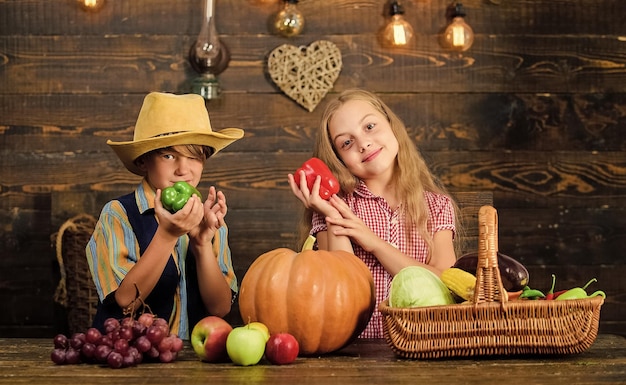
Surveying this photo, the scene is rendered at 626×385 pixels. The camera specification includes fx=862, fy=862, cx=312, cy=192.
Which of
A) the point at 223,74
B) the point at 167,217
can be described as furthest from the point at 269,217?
the point at 167,217

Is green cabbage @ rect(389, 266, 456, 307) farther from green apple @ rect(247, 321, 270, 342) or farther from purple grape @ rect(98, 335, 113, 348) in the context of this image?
purple grape @ rect(98, 335, 113, 348)

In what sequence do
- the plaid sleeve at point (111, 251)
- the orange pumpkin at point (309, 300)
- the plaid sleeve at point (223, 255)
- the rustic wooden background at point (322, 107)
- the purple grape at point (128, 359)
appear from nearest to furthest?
the purple grape at point (128, 359), the orange pumpkin at point (309, 300), the plaid sleeve at point (111, 251), the plaid sleeve at point (223, 255), the rustic wooden background at point (322, 107)

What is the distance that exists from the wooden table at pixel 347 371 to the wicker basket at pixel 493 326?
0.09ft

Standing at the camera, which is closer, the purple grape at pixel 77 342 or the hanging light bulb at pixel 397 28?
the purple grape at pixel 77 342

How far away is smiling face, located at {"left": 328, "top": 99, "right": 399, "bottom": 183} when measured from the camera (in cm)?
247

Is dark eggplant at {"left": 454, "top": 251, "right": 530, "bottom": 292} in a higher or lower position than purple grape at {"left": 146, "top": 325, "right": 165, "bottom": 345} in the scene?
higher

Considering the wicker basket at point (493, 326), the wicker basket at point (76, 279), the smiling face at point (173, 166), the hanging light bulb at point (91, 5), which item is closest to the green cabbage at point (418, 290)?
the wicker basket at point (493, 326)

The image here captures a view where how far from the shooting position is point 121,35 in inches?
148

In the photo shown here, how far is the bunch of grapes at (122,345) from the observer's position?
62.2 inches

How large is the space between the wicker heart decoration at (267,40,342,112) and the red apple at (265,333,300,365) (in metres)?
2.22

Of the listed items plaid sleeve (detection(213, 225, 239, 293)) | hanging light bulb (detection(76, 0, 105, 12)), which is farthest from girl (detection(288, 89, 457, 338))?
hanging light bulb (detection(76, 0, 105, 12))

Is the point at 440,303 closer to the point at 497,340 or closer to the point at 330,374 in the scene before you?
the point at 497,340

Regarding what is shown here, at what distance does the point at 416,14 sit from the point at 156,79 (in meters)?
1.18

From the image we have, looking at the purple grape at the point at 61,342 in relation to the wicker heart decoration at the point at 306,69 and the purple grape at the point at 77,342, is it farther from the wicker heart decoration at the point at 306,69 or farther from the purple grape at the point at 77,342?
the wicker heart decoration at the point at 306,69
